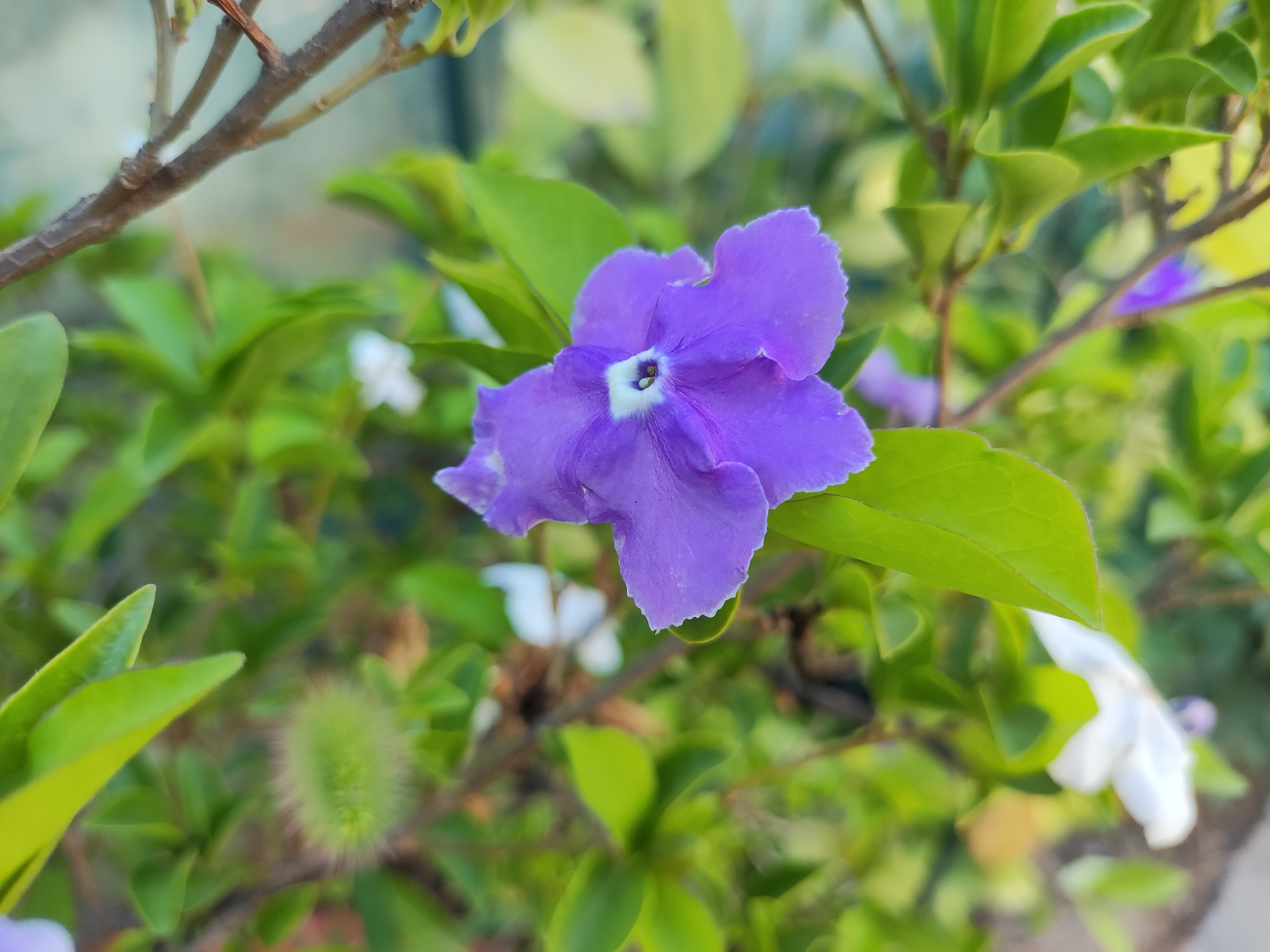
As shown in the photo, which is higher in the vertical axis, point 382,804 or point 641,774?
point 382,804

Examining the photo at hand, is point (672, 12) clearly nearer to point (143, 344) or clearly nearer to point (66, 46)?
point (66, 46)

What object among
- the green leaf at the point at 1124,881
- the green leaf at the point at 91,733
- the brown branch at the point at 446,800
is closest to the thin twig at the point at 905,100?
the brown branch at the point at 446,800

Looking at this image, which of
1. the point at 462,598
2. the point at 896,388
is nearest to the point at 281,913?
the point at 462,598

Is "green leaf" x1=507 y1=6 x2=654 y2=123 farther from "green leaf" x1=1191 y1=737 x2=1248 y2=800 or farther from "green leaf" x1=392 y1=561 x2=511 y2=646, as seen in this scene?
"green leaf" x1=1191 y1=737 x2=1248 y2=800

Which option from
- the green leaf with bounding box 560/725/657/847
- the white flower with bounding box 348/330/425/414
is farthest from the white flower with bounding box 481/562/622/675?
the white flower with bounding box 348/330/425/414

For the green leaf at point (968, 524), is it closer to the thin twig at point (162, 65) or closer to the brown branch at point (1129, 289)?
the brown branch at point (1129, 289)

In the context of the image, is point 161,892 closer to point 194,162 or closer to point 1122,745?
point 194,162

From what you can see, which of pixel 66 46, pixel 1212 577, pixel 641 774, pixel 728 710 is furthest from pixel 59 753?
pixel 1212 577
